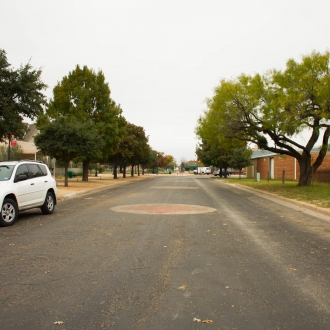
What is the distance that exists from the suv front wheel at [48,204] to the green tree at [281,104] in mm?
13833

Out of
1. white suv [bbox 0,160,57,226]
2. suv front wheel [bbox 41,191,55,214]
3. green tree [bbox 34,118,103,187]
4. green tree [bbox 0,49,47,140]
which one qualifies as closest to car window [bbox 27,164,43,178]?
white suv [bbox 0,160,57,226]

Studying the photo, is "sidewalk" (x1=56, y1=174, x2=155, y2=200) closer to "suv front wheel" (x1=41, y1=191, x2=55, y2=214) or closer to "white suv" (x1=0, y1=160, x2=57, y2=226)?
"suv front wheel" (x1=41, y1=191, x2=55, y2=214)

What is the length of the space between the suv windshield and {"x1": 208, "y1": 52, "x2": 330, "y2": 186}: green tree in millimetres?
15225

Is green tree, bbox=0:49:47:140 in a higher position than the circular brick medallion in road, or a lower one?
higher

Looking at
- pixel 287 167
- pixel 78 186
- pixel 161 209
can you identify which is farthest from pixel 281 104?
pixel 287 167

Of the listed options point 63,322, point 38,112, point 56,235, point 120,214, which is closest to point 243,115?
point 38,112

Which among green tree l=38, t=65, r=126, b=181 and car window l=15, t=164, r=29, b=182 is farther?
green tree l=38, t=65, r=126, b=181

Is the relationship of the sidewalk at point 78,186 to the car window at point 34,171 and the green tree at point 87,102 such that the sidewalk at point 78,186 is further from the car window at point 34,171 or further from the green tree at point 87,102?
the car window at point 34,171

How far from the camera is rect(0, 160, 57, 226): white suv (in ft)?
32.3

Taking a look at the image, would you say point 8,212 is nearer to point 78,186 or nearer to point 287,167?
point 78,186

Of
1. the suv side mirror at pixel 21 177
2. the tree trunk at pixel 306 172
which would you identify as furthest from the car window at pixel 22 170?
the tree trunk at pixel 306 172

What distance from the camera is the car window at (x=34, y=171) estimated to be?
Answer: 1159 cm

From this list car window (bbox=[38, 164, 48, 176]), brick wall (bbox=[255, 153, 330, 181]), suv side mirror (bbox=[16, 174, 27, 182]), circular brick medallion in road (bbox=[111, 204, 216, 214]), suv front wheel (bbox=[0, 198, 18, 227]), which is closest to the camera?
suv front wheel (bbox=[0, 198, 18, 227])

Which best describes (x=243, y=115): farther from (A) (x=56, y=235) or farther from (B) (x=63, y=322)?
(B) (x=63, y=322)
